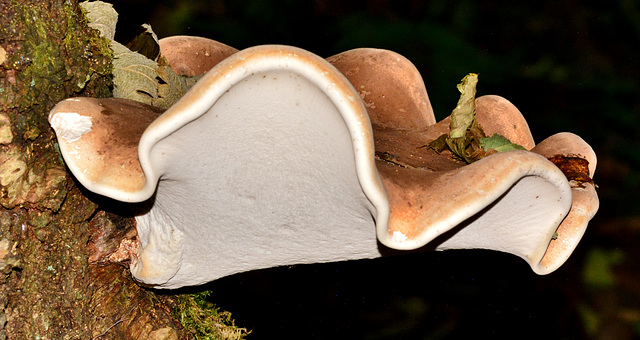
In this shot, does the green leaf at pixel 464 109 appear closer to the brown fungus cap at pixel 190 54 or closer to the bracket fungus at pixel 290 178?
the bracket fungus at pixel 290 178

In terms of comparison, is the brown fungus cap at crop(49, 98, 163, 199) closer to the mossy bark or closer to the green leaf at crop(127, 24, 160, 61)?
the mossy bark

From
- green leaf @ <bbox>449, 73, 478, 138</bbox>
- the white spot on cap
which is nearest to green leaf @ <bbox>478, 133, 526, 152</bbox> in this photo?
green leaf @ <bbox>449, 73, 478, 138</bbox>

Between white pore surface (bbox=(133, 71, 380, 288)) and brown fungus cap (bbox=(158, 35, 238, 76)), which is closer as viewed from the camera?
white pore surface (bbox=(133, 71, 380, 288))

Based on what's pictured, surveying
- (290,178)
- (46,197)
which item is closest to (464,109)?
(290,178)

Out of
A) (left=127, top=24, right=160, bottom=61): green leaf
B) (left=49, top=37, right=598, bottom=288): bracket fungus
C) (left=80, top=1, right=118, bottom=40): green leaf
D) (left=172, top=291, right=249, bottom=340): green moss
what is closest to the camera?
(left=49, top=37, right=598, bottom=288): bracket fungus

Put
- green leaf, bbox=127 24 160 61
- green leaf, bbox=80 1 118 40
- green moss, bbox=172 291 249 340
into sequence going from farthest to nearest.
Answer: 1. green moss, bbox=172 291 249 340
2. green leaf, bbox=127 24 160 61
3. green leaf, bbox=80 1 118 40

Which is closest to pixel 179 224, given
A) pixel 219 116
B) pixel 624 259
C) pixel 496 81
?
pixel 219 116

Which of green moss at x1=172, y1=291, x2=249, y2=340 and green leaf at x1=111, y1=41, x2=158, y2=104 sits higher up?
green leaf at x1=111, y1=41, x2=158, y2=104
